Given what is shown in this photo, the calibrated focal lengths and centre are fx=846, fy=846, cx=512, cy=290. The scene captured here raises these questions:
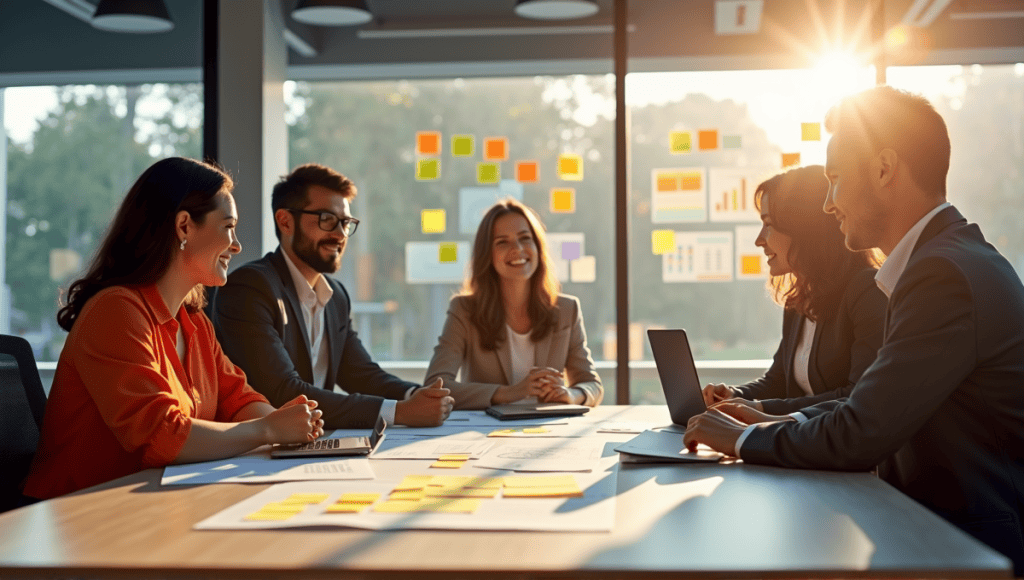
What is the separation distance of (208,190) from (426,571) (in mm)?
1389

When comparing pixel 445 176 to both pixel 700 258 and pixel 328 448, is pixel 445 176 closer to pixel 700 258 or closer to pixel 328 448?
pixel 700 258

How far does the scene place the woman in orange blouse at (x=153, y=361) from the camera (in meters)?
1.72

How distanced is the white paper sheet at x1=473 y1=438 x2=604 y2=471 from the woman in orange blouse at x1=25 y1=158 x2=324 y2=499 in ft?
1.43

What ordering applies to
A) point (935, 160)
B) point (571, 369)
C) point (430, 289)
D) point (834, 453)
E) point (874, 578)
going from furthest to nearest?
point (430, 289), point (571, 369), point (935, 160), point (834, 453), point (874, 578)

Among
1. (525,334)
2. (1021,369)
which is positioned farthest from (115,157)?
(1021,369)

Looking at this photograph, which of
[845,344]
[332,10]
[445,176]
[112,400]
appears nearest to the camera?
[112,400]

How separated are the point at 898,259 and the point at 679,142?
289cm

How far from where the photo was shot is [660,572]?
3.31 ft

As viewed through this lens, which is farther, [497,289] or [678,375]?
[497,289]

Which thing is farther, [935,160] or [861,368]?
[861,368]

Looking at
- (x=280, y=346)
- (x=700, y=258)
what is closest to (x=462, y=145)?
(x=700, y=258)

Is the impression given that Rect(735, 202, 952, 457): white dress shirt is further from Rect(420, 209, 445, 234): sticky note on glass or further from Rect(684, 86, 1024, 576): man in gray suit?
Rect(420, 209, 445, 234): sticky note on glass

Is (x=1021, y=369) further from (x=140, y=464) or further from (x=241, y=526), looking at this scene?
(x=140, y=464)

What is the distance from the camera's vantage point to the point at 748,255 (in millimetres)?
4586
